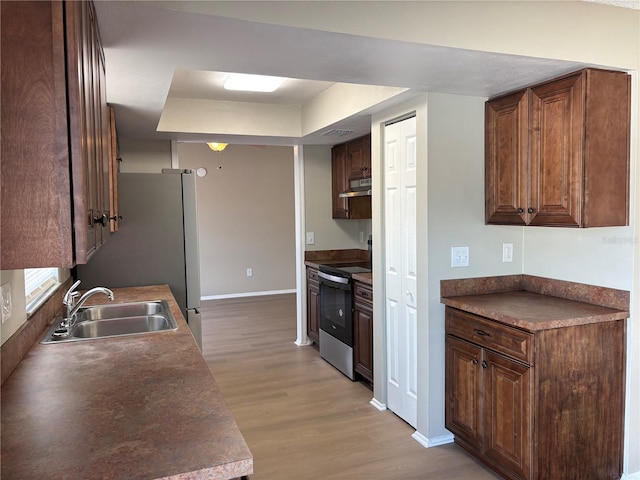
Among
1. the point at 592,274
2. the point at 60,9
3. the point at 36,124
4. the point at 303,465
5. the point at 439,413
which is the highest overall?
the point at 60,9

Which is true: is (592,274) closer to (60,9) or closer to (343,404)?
(343,404)

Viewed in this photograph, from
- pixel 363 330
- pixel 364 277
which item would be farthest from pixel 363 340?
pixel 364 277

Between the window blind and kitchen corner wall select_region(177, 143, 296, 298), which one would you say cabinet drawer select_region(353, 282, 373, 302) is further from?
kitchen corner wall select_region(177, 143, 296, 298)

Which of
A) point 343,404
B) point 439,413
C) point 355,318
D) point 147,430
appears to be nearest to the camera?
point 147,430

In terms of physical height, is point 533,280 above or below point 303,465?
above

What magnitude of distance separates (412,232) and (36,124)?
7.64ft

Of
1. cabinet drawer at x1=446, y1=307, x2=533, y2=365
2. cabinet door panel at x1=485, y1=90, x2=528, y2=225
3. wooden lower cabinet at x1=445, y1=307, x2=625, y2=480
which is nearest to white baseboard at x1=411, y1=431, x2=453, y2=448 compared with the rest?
wooden lower cabinet at x1=445, y1=307, x2=625, y2=480

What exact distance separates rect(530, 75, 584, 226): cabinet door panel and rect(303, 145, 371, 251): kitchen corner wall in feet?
8.36

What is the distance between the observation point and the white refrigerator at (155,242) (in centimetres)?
351

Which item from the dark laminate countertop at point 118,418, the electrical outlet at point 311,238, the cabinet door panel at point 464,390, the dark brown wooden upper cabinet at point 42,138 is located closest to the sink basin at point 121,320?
the dark laminate countertop at point 118,418

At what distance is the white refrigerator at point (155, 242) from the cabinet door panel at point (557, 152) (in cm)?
248

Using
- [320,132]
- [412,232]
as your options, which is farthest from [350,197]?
[412,232]

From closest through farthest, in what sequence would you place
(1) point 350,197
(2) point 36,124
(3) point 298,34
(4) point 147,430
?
1. (2) point 36,124
2. (4) point 147,430
3. (3) point 298,34
4. (1) point 350,197

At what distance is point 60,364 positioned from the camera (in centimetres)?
180
